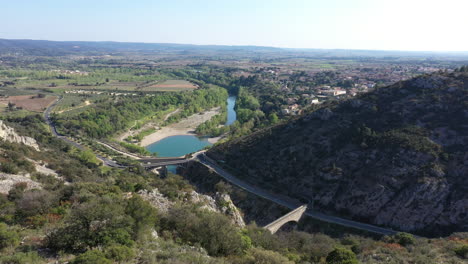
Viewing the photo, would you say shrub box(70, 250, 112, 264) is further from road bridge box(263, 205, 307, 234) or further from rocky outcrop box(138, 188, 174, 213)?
road bridge box(263, 205, 307, 234)

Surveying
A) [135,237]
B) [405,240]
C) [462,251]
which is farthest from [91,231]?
[405,240]

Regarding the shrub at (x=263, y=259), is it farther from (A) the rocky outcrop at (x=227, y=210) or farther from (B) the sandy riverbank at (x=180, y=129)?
(B) the sandy riverbank at (x=180, y=129)

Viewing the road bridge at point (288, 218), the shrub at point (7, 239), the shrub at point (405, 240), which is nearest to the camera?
the shrub at point (7, 239)

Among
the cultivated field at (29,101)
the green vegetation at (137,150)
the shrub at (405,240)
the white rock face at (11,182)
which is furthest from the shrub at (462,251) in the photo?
the cultivated field at (29,101)

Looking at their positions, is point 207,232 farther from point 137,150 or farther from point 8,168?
point 137,150

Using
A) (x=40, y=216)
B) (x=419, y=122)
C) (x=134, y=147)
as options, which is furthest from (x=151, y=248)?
(x=134, y=147)

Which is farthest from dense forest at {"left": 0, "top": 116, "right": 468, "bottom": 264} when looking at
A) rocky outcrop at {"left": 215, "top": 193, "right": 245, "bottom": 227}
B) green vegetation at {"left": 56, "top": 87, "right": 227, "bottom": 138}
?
green vegetation at {"left": 56, "top": 87, "right": 227, "bottom": 138}
